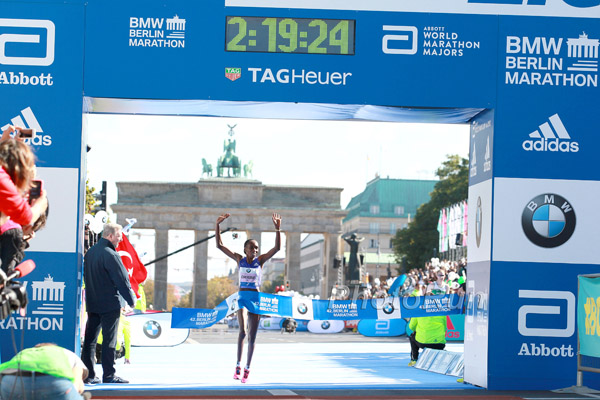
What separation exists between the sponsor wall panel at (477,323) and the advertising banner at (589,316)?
3.40 ft

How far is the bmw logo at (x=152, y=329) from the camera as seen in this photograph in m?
20.4

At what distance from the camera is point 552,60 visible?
11.3m

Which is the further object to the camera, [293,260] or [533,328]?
[293,260]

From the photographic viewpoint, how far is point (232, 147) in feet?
310

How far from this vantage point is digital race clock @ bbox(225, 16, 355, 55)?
11.0m

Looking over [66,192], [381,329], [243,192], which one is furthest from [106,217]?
[243,192]

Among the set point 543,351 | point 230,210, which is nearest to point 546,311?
point 543,351

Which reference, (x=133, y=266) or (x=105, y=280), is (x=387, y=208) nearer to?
(x=133, y=266)

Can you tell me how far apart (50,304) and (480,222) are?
507cm

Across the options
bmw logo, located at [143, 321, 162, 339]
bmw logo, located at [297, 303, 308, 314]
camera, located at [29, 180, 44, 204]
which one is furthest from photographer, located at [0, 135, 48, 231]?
bmw logo, located at [143, 321, 162, 339]

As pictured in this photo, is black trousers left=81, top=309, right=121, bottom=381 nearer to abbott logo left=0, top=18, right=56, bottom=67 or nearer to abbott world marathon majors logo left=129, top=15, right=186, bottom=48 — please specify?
abbott logo left=0, top=18, right=56, bottom=67

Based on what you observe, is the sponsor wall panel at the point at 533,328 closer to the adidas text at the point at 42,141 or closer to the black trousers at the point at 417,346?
the black trousers at the point at 417,346

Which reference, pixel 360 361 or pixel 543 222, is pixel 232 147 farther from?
pixel 543 222

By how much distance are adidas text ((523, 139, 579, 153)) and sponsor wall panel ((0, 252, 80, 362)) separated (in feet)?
17.4
